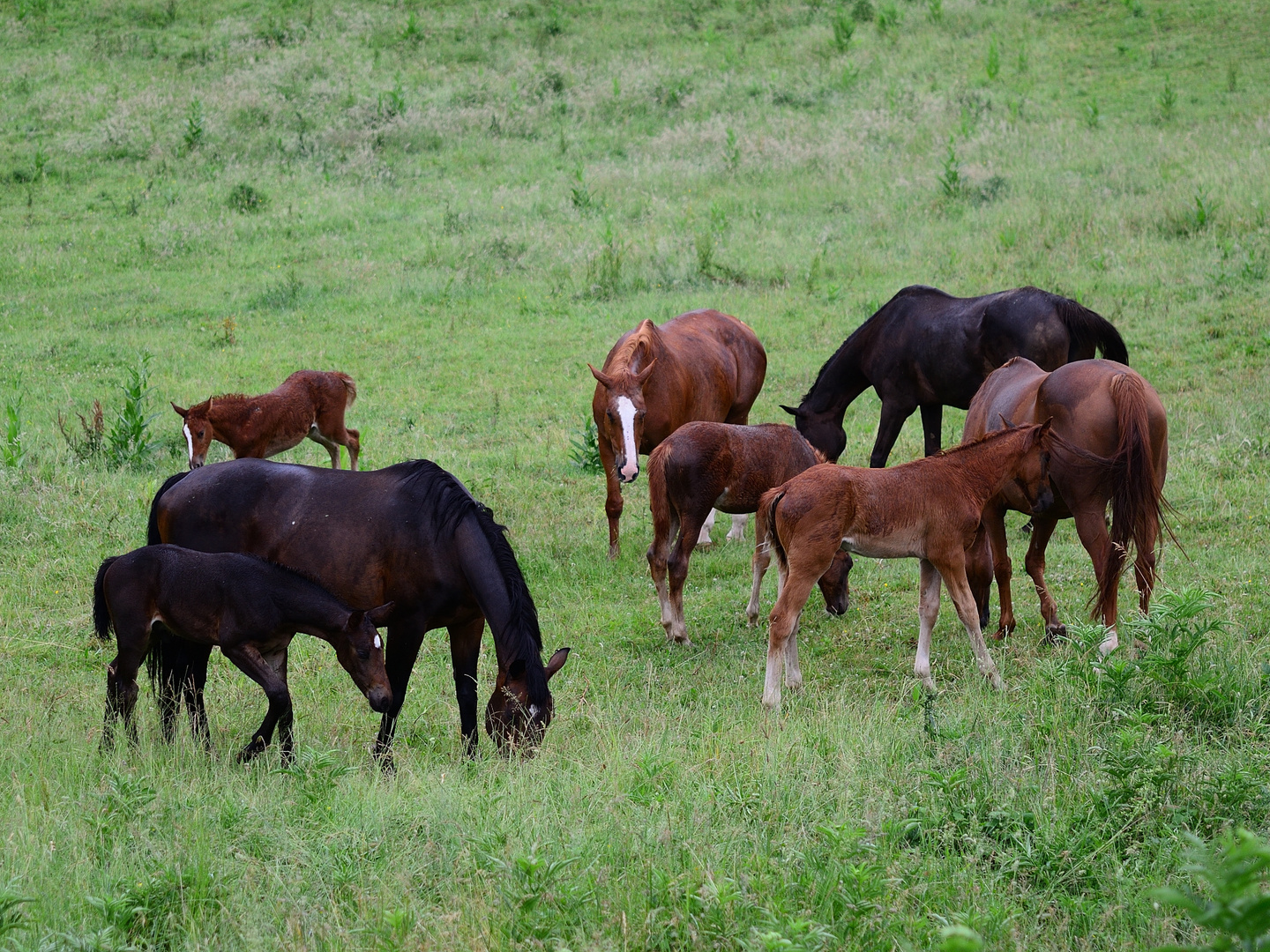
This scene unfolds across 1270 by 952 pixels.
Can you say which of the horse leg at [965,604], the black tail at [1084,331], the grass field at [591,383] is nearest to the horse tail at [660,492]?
the grass field at [591,383]

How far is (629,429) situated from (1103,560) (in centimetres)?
371

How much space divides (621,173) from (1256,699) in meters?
19.9

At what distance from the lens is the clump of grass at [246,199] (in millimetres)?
23297

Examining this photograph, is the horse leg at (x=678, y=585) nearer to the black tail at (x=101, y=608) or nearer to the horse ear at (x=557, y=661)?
the horse ear at (x=557, y=661)

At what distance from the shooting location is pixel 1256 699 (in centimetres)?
597

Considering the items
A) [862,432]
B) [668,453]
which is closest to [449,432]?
[862,432]

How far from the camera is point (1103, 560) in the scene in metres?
7.59

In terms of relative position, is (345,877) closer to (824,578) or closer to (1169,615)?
(1169,615)

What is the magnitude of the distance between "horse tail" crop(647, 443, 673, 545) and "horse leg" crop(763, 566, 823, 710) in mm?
1832

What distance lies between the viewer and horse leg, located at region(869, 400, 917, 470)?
38.7 ft

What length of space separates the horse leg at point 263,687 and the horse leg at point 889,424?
23.2ft

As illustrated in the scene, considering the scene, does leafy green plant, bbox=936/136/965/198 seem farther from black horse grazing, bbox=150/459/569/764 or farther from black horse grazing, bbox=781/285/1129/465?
black horse grazing, bbox=150/459/569/764

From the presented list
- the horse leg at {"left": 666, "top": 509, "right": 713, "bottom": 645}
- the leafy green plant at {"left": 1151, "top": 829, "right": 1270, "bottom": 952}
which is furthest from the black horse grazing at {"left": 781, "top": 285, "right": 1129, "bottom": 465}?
the leafy green plant at {"left": 1151, "top": 829, "right": 1270, "bottom": 952}

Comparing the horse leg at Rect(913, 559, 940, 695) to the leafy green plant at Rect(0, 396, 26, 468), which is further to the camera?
the leafy green plant at Rect(0, 396, 26, 468)
